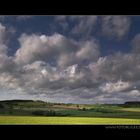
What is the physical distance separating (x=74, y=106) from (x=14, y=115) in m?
0.71

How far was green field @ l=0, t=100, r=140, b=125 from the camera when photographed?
539 cm

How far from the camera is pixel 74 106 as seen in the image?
5551mm

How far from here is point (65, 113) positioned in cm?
546

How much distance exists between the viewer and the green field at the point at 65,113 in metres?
5.39

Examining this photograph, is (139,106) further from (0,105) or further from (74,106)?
(0,105)
